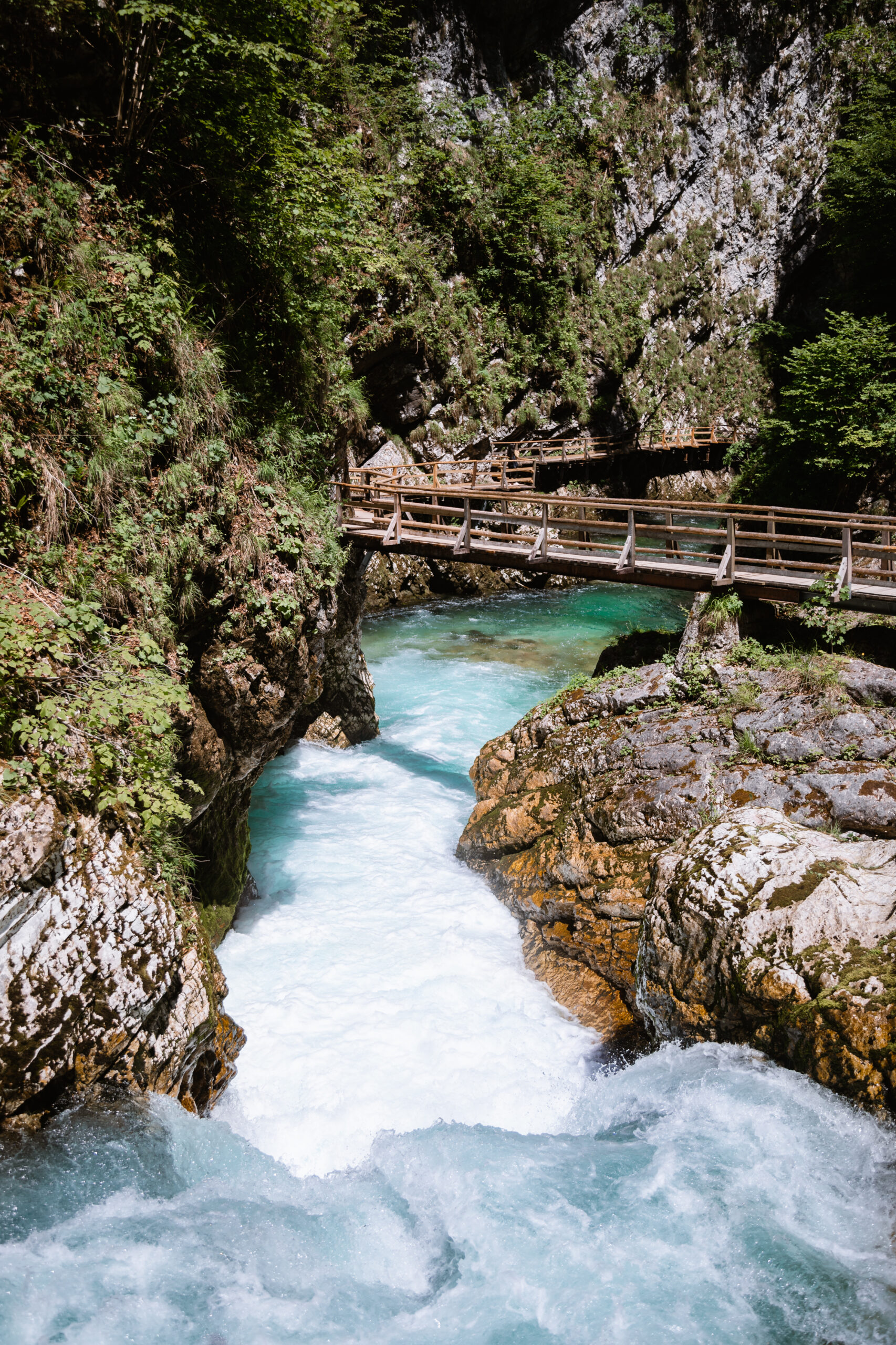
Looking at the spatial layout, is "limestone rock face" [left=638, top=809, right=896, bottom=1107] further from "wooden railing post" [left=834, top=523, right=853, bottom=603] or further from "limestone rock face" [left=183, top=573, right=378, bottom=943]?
"limestone rock face" [left=183, top=573, right=378, bottom=943]

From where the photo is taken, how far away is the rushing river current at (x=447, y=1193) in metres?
3.60

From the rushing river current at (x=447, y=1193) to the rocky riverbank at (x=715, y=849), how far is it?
14.8 inches

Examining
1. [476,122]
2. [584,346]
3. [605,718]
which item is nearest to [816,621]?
[605,718]

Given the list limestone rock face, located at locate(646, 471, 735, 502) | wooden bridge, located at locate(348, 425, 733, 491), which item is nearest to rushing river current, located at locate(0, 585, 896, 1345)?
wooden bridge, located at locate(348, 425, 733, 491)

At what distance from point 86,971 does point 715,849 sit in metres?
4.76

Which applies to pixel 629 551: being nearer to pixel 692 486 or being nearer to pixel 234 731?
pixel 234 731

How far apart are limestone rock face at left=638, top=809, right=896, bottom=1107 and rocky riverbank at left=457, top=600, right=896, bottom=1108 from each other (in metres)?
0.01

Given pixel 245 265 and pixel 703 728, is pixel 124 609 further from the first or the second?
pixel 703 728

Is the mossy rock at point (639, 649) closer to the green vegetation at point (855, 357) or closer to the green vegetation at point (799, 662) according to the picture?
the green vegetation at point (799, 662)

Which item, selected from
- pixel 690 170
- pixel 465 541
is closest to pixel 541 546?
pixel 465 541

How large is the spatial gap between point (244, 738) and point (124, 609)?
228 centimetres

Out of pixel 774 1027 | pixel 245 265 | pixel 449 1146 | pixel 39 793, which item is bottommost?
pixel 449 1146

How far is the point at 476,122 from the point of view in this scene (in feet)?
85.8

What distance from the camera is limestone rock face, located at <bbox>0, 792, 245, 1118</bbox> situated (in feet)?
13.6
